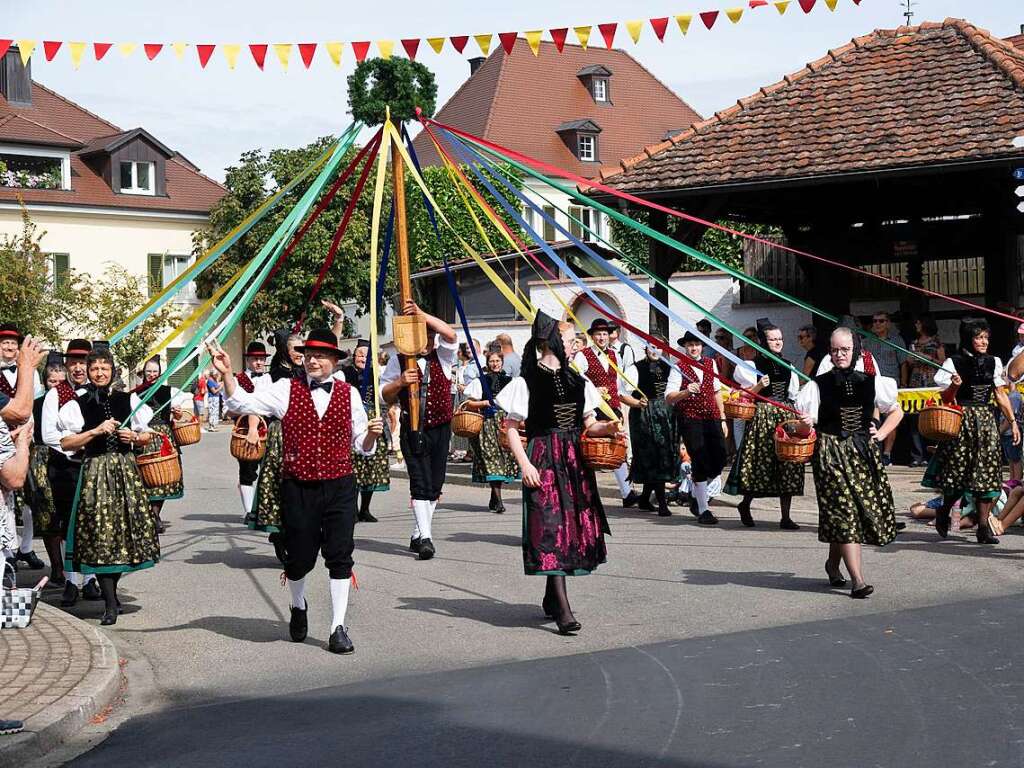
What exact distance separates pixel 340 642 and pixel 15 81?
41.8 m

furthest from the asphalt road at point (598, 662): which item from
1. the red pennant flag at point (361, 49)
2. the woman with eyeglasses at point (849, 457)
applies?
the red pennant flag at point (361, 49)

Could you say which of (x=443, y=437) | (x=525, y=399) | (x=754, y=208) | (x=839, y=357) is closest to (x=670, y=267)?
(x=754, y=208)

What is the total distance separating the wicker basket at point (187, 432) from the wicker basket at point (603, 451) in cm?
484

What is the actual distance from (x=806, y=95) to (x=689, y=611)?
1133cm

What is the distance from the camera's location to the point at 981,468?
10.7 meters

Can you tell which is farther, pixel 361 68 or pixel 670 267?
pixel 361 68

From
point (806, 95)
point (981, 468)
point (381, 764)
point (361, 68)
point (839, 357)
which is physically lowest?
point (381, 764)

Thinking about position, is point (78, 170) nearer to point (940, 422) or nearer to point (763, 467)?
point (763, 467)

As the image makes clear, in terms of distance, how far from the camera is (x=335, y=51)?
993cm

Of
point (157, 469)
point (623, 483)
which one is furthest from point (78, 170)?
point (157, 469)

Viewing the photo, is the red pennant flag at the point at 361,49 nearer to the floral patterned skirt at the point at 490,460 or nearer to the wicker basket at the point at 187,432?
the wicker basket at the point at 187,432

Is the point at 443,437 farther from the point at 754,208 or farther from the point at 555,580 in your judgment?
the point at 754,208

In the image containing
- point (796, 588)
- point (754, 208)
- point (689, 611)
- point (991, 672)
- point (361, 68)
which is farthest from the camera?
point (361, 68)

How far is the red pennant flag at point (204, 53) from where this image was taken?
1002cm
